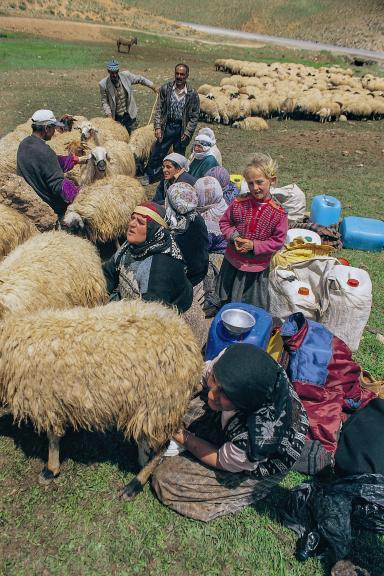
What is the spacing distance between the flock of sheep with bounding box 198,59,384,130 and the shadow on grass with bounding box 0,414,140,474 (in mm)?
11835

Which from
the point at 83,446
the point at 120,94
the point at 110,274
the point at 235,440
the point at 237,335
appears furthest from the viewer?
the point at 120,94

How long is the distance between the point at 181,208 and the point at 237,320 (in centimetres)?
128

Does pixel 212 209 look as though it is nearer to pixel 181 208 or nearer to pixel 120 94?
pixel 181 208

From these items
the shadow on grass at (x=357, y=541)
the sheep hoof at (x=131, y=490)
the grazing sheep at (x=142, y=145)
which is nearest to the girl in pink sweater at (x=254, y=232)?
the shadow on grass at (x=357, y=541)

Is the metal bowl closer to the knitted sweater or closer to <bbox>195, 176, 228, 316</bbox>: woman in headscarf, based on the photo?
the knitted sweater

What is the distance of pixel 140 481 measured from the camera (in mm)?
3086

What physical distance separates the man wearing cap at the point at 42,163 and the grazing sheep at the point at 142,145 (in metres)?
3.31

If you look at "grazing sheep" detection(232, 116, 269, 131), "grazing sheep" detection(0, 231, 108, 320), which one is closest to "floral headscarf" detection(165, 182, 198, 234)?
"grazing sheep" detection(0, 231, 108, 320)

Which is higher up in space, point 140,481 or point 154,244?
point 154,244

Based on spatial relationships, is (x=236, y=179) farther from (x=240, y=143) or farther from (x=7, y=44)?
(x=7, y=44)

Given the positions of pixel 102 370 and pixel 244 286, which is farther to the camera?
pixel 244 286

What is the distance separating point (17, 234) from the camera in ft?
14.8

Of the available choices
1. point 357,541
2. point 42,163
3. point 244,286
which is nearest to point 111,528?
point 357,541

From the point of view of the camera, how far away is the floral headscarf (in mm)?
4141
